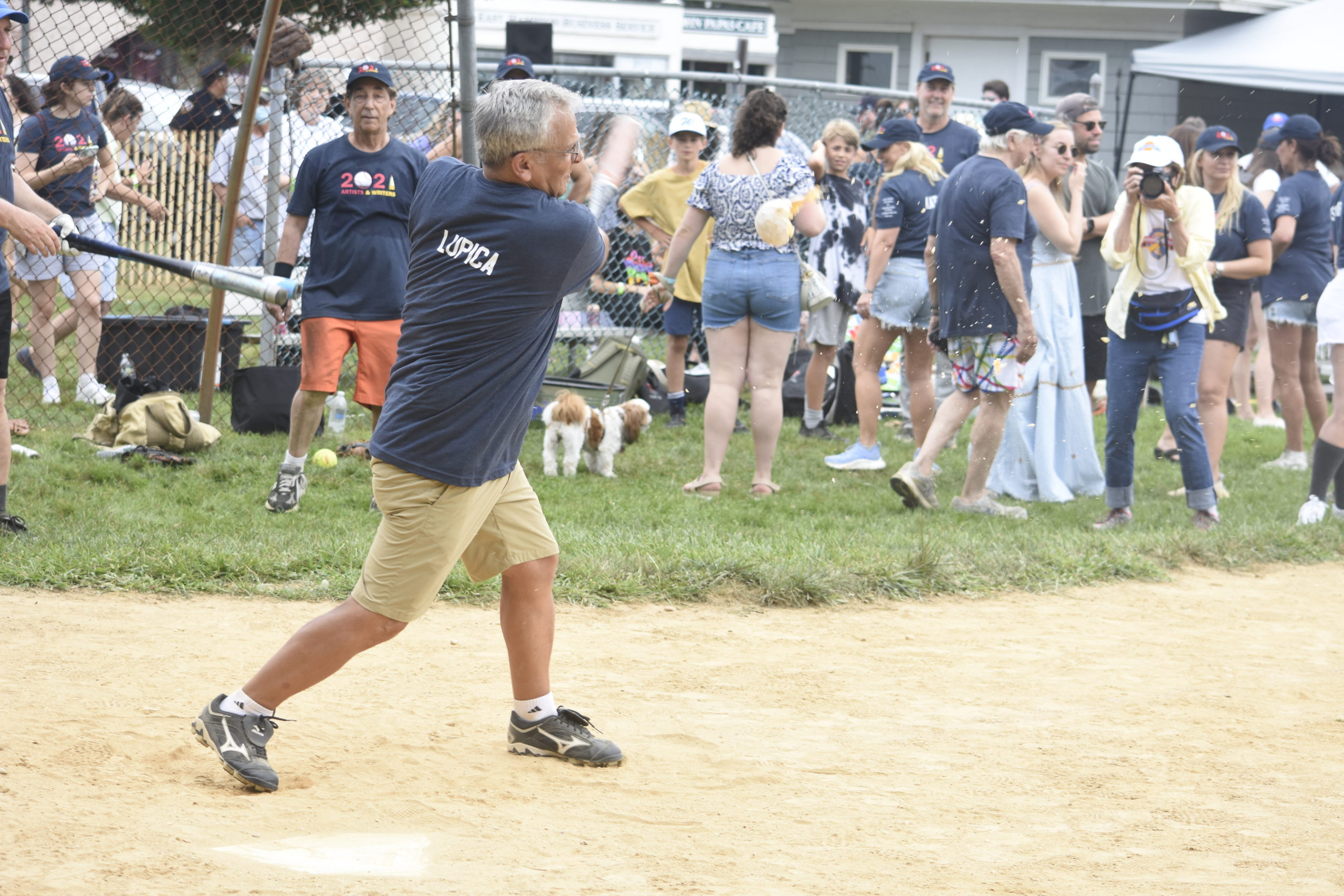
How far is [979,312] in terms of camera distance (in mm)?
7480

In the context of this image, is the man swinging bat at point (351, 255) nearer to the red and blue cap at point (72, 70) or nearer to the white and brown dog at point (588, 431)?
the white and brown dog at point (588, 431)

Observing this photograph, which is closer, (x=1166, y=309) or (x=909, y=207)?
(x=1166, y=309)

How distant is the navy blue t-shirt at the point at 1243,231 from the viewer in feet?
27.1

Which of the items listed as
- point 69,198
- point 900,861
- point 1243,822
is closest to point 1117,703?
point 1243,822

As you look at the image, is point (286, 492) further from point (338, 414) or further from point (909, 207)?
point (909, 207)

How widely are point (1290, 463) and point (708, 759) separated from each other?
7329 millimetres

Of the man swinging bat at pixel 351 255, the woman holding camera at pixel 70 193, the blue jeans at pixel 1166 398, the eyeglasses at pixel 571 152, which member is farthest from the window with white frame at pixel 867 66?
the eyeglasses at pixel 571 152

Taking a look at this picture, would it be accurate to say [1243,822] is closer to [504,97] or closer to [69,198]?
[504,97]

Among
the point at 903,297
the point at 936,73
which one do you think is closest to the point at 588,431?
the point at 903,297

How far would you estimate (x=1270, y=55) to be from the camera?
18.8m

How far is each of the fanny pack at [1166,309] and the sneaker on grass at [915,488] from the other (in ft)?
4.90

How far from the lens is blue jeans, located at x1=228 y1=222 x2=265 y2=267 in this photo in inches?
404

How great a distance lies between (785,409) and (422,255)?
7.45 metres

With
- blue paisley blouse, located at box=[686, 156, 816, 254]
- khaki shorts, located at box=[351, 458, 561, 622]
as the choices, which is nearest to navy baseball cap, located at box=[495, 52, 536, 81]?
blue paisley blouse, located at box=[686, 156, 816, 254]
